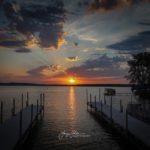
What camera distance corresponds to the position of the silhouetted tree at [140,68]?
92.7 m

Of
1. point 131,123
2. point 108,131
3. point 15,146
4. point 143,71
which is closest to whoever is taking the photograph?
point 15,146

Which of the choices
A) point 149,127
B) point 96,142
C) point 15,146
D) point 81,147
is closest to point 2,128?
point 15,146

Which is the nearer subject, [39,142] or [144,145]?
[144,145]

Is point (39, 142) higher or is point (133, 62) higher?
point (133, 62)

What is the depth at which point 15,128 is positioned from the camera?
22.6m

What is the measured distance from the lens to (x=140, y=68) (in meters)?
94.9

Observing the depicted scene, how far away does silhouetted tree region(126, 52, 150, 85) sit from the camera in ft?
304

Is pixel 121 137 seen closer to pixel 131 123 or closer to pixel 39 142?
pixel 131 123

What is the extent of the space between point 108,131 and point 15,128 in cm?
1106
